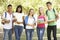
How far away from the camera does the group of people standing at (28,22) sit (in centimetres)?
478

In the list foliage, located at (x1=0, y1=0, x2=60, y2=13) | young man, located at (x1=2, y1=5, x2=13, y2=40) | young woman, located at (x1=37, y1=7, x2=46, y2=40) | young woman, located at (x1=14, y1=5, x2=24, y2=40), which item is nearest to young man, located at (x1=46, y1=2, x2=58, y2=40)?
young woman, located at (x1=37, y1=7, x2=46, y2=40)

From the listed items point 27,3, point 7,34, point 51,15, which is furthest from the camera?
point 27,3

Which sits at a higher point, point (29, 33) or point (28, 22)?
point (28, 22)

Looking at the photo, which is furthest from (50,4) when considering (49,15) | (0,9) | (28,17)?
(0,9)


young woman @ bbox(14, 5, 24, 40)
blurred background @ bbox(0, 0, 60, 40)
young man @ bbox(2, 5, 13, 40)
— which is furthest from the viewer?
blurred background @ bbox(0, 0, 60, 40)

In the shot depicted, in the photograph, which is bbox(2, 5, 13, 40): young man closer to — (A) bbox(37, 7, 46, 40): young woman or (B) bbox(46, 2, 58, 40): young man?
(A) bbox(37, 7, 46, 40): young woman

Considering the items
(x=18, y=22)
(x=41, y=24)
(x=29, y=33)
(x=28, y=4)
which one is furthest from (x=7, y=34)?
(x=28, y=4)

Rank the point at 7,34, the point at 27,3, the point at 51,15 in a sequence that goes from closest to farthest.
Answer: the point at 7,34
the point at 51,15
the point at 27,3

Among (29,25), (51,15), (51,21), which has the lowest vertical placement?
(29,25)

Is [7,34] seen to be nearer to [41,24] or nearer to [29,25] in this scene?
[29,25]

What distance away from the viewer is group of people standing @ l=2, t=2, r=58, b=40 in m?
4.78

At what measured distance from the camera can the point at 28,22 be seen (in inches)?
194

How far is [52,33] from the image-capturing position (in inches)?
192

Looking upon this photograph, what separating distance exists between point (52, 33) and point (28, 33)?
70 centimetres
